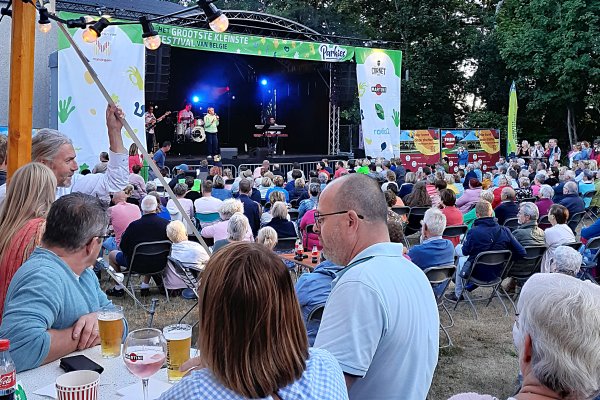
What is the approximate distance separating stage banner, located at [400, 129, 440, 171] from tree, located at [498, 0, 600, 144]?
6.51 metres

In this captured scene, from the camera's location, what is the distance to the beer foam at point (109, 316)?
2008 mm

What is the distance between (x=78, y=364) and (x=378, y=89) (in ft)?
52.5

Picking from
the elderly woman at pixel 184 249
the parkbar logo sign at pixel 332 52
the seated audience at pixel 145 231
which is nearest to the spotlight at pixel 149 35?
the seated audience at pixel 145 231

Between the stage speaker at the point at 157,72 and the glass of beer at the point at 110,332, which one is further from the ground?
the stage speaker at the point at 157,72

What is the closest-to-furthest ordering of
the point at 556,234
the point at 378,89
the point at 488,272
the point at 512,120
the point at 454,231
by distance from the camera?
1. the point at 488,272
2. the point at 556,234
3. the point at 454,231
4. the point at 378,89
5. the point at 512,120

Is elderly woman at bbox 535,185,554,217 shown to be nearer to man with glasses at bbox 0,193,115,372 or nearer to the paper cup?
man with glasses at bbox 0,193,115,372

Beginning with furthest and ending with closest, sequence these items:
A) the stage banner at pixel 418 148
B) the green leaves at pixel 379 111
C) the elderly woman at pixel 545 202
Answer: the stage banner at pixel 418 148 < the green leaves at pixel 379 111 < the elderly woman at pixel 545 202

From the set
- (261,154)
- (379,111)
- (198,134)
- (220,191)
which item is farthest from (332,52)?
(220,191)

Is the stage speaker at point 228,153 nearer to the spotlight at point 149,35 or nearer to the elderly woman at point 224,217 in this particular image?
the elderly woman at point 224,217

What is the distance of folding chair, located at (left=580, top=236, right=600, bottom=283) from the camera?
19.5 ft

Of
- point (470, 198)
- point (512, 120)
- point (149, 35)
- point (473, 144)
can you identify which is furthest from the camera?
point (512, 120)

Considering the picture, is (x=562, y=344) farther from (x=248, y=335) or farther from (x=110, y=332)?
(x=110, y=332)

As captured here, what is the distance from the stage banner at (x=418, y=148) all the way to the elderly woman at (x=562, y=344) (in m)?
17.6

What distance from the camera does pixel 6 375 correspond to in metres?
1.60
